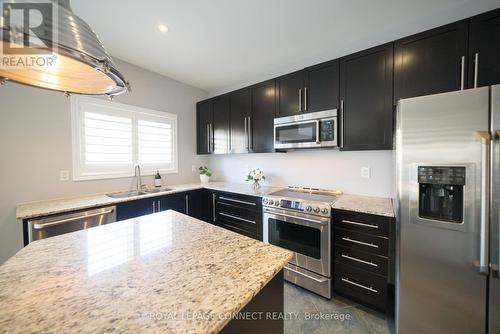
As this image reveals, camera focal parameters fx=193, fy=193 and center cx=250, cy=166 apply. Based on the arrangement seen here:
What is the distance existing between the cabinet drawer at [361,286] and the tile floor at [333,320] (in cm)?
10

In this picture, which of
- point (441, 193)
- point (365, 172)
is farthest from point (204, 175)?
point (441, 193)

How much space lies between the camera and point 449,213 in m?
1.24

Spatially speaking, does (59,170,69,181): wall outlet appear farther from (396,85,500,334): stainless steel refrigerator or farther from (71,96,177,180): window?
(396,85,500,334): stainless steel refrigerator

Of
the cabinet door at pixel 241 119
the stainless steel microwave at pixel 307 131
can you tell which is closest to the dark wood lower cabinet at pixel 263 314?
the stainless steel microwave at pixel 307 131

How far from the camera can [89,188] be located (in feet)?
7.89

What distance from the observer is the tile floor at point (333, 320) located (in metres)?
1.56

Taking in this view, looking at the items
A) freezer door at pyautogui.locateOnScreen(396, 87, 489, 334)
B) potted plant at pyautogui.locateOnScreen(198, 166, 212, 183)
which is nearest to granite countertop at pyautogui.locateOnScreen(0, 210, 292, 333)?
freezer door at pyautogui.locateOnScreen(396, 87, 489, 334)

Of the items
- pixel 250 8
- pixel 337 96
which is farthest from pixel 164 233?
pixel 337 96

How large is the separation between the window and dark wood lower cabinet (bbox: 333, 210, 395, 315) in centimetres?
268

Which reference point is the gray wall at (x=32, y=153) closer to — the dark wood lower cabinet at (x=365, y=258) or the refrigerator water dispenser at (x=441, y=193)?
the dark wood lower cabinet at (x=365, y=258)

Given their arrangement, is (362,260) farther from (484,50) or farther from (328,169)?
(484,50)

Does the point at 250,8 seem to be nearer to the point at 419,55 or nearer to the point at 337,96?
the point at 337,96

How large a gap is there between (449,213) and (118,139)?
3.44 m

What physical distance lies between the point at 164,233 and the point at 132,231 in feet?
0.71
